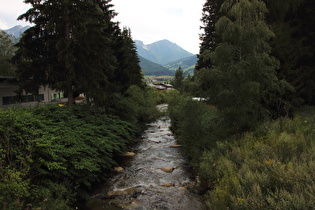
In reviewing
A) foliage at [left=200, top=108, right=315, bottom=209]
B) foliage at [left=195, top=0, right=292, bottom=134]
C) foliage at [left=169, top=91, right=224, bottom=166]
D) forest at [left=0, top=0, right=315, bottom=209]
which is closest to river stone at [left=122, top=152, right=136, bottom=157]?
forest at [left=0, top=0, right=315, bottom=209]

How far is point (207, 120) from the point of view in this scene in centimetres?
1334

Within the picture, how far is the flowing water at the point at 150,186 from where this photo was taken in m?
7.70

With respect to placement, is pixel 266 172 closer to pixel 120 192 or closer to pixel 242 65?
pixel 242 65

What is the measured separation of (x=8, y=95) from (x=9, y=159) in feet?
74.2

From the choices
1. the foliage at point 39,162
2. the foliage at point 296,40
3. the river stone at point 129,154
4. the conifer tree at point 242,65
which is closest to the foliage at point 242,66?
the conifer tree at point 242,65

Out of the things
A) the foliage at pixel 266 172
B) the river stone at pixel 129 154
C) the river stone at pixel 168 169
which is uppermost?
the foliage at pixel 266 172

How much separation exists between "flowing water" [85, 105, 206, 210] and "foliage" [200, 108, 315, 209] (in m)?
1.24

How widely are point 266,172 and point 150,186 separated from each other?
5.47 metres

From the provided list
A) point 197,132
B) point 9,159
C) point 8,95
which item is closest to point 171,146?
point 197,132

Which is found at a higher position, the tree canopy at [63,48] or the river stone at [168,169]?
the tree canopy at [63,48]

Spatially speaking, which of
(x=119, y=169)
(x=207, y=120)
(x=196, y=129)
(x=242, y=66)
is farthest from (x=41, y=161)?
(x=207, y=120)

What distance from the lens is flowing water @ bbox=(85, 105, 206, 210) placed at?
770 centimetres

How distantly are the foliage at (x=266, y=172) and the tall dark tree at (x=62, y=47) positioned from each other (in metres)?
9.95

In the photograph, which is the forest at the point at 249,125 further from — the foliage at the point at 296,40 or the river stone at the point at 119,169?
the river stone at the point at 119,169
